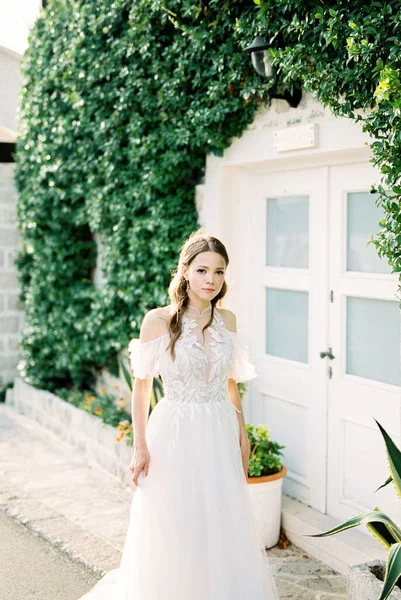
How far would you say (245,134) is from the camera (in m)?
5.48

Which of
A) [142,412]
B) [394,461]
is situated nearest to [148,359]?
[142,412]

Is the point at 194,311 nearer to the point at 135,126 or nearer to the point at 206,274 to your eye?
the point at 206,274

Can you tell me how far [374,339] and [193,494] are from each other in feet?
5.62

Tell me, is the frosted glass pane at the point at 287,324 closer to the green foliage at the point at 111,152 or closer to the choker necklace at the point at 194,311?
the green foliage at the point at 111,152

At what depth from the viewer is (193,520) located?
3.63m

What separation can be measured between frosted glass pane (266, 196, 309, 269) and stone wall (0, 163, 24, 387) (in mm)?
4273

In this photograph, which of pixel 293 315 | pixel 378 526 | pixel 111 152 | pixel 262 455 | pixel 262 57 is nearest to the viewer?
pixel 378 526

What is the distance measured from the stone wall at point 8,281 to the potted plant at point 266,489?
480 centimetres

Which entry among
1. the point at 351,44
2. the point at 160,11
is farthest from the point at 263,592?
the point at 160,11

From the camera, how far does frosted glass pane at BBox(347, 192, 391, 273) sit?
465 centimetres

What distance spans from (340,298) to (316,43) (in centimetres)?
165

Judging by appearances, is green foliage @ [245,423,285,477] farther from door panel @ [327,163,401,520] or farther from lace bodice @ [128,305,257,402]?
lace bodice @ [128,305,257,402]

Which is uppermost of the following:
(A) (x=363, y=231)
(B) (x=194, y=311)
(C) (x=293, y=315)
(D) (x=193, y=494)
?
(A) (x=363, y=231)

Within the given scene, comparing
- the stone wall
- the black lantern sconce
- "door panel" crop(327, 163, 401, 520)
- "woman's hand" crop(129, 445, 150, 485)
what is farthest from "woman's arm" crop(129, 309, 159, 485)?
the stone wall
